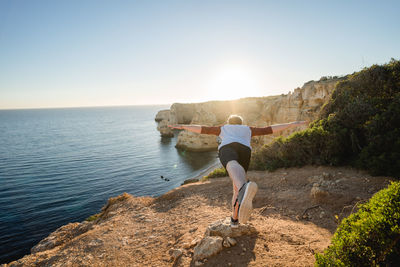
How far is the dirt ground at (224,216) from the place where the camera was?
365 centimetres

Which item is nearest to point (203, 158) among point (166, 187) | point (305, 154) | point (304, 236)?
point (166, 187)

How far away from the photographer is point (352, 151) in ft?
27.0

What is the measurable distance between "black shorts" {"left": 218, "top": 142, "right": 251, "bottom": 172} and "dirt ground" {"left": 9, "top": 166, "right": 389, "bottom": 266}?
1546 millimetres

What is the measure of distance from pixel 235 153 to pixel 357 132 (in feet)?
24.2

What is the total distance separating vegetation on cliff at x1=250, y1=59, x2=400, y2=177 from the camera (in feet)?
22.4

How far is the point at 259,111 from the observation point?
3978 cm

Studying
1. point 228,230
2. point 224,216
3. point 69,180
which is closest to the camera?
point 228,230

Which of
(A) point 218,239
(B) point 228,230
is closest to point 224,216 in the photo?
(B) point 228,230

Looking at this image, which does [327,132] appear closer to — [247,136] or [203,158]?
[247,136]

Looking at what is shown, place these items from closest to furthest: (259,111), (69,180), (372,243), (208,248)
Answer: (372,243), (208,248), (69,180), (259,111)

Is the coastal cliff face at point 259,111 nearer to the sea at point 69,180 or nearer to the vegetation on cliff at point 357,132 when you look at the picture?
the vegetation on cliff at point 357,132

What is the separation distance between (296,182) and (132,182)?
65.7ft

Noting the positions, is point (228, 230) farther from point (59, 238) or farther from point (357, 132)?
point (59, 238)

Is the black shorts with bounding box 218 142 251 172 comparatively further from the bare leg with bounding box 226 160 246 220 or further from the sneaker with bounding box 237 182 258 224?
the sneaker with bounding box 237 182 258 224
